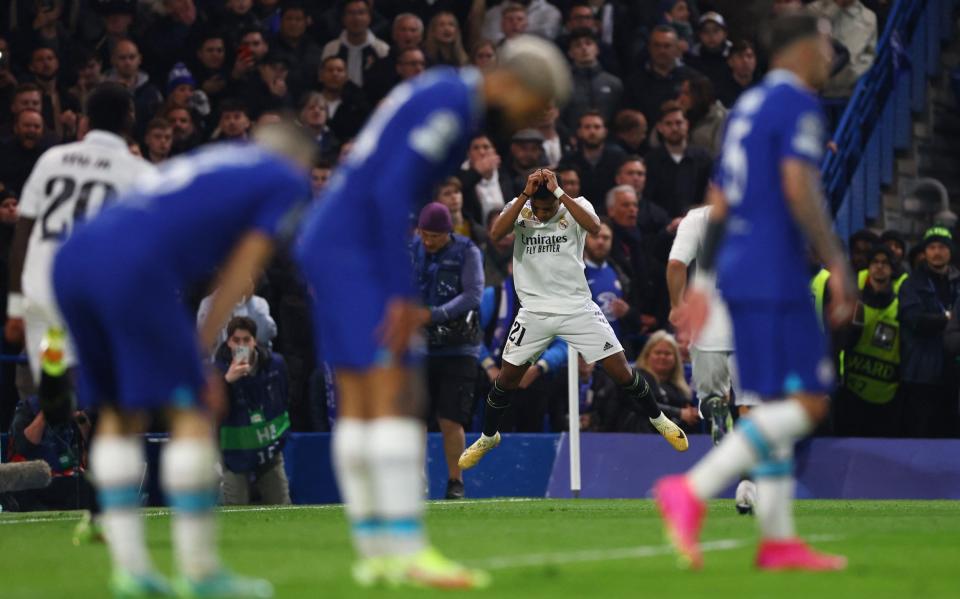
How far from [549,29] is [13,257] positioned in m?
11.8

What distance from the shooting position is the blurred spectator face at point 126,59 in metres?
18.6

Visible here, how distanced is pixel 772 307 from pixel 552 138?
11.3m

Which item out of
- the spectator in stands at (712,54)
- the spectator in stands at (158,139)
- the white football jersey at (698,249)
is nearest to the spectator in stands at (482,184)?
the spectator in stands at (158,139)

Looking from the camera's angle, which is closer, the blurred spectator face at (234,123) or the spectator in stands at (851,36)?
the blurred spectator face at (234,123)

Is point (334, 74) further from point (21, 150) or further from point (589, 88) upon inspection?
point (21, 150)

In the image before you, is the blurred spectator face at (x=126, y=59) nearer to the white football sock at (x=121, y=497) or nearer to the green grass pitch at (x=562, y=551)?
the green grass pitch at (x=562, y=551)

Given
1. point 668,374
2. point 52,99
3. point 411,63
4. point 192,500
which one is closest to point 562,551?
point 192,500

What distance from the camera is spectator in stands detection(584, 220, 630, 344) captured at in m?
17.1

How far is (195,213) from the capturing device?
698cm

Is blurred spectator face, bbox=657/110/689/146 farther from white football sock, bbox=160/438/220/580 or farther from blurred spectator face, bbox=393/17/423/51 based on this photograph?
white football sock, bbox=160/438/220/580

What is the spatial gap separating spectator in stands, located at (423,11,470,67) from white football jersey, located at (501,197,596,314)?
5577mm

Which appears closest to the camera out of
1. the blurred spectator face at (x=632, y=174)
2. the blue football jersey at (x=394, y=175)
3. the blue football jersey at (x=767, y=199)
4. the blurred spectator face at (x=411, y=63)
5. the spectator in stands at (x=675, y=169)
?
the blue football jersey at (x=394, y=175)

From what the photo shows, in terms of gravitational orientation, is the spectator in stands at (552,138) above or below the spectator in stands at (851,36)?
below

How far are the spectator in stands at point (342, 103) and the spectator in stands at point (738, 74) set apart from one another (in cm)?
441
